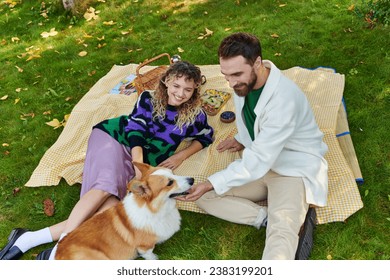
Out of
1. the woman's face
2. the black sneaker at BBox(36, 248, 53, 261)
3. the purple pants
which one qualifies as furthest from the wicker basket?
the black sneaker at BBox(36, 248, 53, 261)

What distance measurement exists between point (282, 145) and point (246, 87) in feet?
1.77

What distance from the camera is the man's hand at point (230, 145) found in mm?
3996

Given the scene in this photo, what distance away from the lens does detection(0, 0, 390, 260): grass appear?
11.5ft

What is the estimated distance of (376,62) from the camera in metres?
5.38

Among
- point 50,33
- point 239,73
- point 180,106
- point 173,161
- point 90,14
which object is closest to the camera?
point 239,73

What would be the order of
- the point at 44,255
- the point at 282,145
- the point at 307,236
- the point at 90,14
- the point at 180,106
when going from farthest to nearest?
1. the point at 90,14
2. the point at 180,106
3. the point at 44,255
4. the point at 307,236
5. the point at 282,145

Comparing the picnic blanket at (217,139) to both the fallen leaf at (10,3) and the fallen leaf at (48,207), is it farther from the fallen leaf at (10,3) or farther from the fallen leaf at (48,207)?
the fallen leaf at (10,3)

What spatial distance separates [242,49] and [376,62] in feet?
11.2

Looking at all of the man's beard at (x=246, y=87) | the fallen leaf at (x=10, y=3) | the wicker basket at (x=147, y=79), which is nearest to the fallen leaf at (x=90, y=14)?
the fallen leaf at (x=10, y=3)

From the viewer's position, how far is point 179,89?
3.55m

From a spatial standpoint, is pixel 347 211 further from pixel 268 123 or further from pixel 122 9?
pixel 122 9

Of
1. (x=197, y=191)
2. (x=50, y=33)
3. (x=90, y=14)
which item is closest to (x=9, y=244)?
(x=197, y=191)

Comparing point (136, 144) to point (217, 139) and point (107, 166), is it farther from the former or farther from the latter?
point (217, 139)
